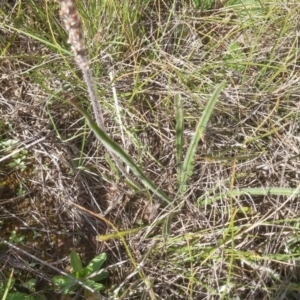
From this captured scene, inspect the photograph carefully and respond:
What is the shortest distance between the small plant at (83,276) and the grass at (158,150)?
39mm

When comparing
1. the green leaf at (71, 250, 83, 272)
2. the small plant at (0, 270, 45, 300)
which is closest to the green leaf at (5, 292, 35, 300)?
the small plant at (0, 270, 45, 300)

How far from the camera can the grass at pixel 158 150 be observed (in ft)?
4.77

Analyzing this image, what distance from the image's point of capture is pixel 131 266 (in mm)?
1473

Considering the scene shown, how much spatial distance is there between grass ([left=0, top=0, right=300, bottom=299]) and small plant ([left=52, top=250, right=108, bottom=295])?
0.13 feet

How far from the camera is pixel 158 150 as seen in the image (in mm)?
1604

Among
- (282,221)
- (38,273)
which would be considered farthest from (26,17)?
(282,221)

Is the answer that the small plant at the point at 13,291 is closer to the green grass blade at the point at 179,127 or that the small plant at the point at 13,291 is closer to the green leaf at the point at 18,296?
the green leaf at the point at 18,296

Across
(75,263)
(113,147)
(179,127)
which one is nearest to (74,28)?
(113,147)

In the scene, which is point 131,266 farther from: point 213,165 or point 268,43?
point 268,43

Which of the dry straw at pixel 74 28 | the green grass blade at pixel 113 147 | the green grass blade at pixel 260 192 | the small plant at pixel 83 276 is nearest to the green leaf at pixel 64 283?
the small plant at pixel 83 276

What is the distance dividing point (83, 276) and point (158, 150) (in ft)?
1.52

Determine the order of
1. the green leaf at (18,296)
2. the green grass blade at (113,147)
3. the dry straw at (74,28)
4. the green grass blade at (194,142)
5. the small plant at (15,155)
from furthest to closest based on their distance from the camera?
1. the small plant at (15,155)
2. the green leaf at (18,296)
3. the green grass blade at (194,142)
4. the green grass blade at (113,147)
5. the dry straw at (74,28)

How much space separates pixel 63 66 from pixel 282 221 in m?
0.87

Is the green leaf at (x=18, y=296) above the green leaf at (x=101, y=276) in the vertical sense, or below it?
above
